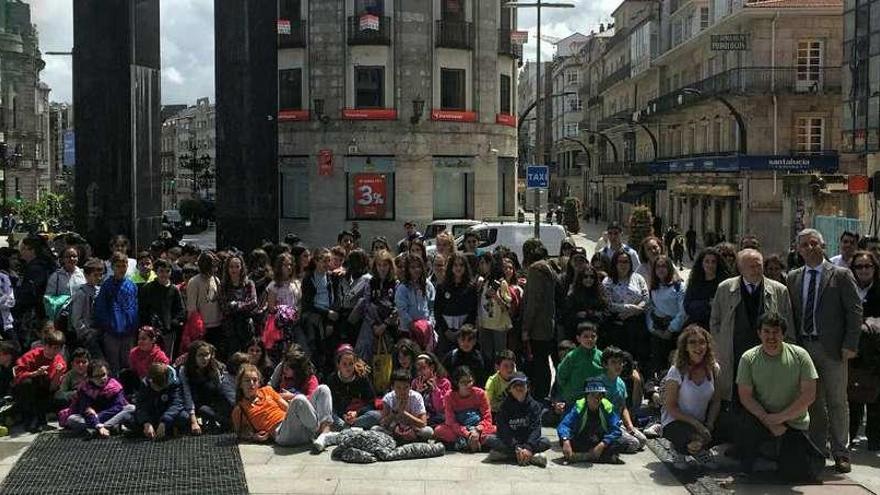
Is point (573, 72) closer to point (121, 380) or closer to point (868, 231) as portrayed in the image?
point (868, 231)

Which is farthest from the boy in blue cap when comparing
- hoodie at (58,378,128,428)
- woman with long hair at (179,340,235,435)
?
hoodie at (58,378,128,428)

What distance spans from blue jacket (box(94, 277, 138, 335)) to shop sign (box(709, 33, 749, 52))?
111 ft

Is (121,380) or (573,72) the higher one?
Answer: (573,72)

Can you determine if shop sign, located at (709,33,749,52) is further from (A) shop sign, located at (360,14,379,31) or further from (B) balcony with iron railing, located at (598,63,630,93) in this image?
(B) balcony with iron railing, located at (598,63,630,93)

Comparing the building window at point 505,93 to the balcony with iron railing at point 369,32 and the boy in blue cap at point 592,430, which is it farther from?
the boy in blue cap at point 592,430

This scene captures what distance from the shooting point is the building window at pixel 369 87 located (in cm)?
4009

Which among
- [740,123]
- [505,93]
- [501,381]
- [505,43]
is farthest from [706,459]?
[505,93]

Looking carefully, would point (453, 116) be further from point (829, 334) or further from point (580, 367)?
point (829, 334)

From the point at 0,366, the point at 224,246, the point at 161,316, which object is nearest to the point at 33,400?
the point at 0,366

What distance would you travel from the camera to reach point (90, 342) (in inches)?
450

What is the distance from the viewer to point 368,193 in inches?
1598

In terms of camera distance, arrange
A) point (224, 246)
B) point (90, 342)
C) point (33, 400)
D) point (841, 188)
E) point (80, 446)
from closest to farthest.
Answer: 1. point (80, 446)
2. point (33, 400)
3. point (90, 342)
4. point (224, 246)
5. point (841, 188)

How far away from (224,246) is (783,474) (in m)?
10.9

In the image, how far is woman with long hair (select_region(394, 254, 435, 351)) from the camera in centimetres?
1138
